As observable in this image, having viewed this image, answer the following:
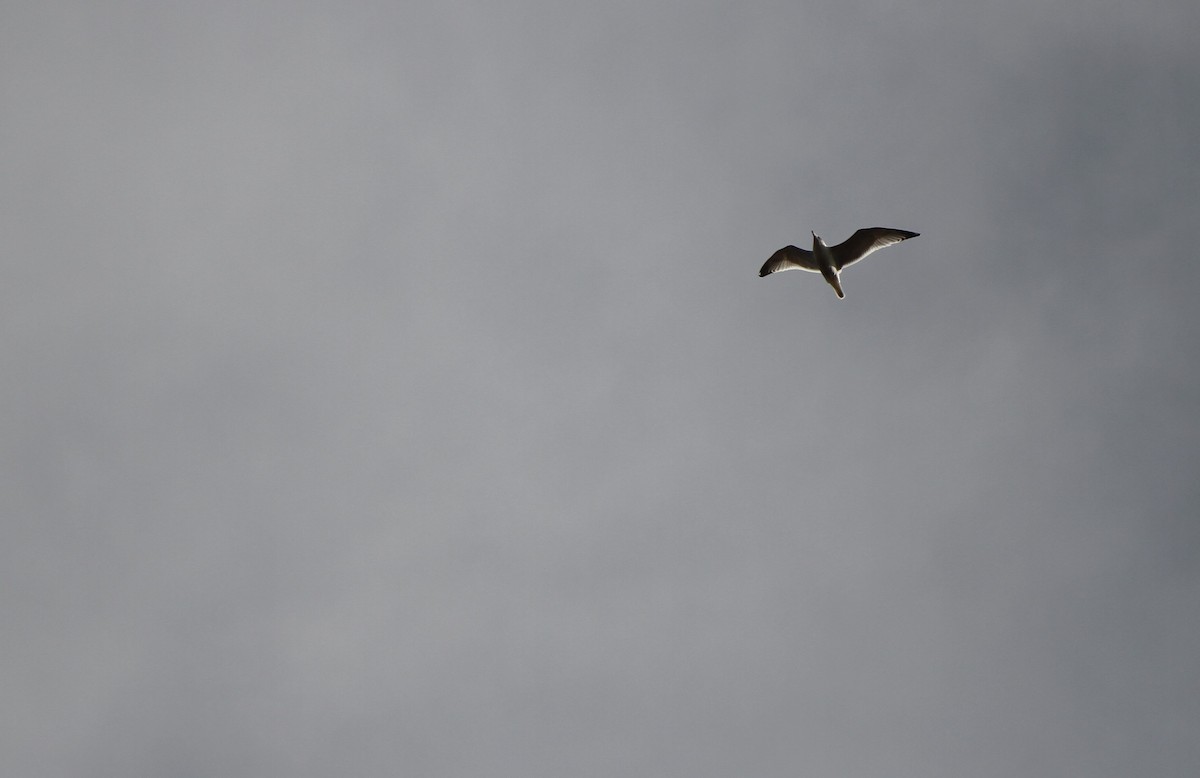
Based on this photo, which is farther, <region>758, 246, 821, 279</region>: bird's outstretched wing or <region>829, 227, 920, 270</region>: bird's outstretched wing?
<region>758, 246, 821, 279</region>: bird's outstretched wing

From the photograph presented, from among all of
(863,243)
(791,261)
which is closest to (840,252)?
(863,243)

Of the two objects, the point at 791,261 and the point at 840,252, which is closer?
the point at 840,252

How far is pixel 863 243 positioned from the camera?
68.5 meters

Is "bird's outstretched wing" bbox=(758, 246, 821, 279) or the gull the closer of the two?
the gull

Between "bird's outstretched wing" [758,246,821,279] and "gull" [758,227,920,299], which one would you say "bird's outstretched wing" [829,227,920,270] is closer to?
"gull" [758,227,920,299]

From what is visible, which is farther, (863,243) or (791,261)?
(791,261)

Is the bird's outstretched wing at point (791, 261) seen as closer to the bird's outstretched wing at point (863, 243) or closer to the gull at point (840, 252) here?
the gull at point (840, 252)

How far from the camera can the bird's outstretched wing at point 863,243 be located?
68312mm

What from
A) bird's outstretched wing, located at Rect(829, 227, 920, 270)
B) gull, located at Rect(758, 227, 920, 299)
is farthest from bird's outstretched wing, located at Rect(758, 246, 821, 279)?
bird's outstretched wing, located at Rect(829, 227, 920, 270)

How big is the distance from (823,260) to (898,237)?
471cm

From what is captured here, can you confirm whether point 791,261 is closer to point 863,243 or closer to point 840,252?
point 840,252

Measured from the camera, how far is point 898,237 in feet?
224

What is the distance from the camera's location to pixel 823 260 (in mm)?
68250

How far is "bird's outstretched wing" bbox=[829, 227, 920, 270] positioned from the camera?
68.3 metres
